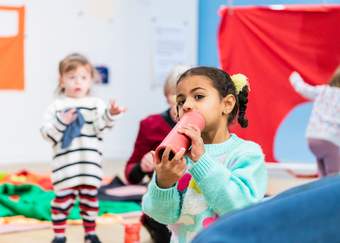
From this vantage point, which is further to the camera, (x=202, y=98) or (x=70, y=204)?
(x=70, y=204)

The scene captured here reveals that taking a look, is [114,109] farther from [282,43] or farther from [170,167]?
[282,43]

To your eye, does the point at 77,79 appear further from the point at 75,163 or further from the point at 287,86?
the point at 287,86

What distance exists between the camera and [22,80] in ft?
18.3

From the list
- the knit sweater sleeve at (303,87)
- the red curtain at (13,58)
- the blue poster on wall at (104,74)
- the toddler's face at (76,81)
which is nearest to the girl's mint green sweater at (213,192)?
the toddler's face at (76,81)

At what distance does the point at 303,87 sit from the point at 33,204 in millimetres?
1798

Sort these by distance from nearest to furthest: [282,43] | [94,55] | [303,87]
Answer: [303,87] < [282,43] < [94,55]

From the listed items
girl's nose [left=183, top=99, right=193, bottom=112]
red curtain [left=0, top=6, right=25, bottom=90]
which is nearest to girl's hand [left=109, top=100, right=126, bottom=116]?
girl's nose [left=183, top=99, right=193, bottom=112]

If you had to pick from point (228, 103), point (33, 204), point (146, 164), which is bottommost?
point (33, 204)

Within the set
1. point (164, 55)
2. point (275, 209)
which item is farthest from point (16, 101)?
point (275, 209)

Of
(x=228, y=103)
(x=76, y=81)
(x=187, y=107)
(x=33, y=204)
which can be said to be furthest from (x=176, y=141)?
(x=33, y=204)

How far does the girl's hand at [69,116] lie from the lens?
3002 mm

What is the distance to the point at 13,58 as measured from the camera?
552 cm

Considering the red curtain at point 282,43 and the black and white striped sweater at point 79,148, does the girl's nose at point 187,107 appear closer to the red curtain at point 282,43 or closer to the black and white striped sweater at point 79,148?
the black and white striped sweater at point 79,148

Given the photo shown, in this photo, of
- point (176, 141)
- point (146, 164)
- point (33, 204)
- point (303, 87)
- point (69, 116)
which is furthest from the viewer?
point (303, 87)
